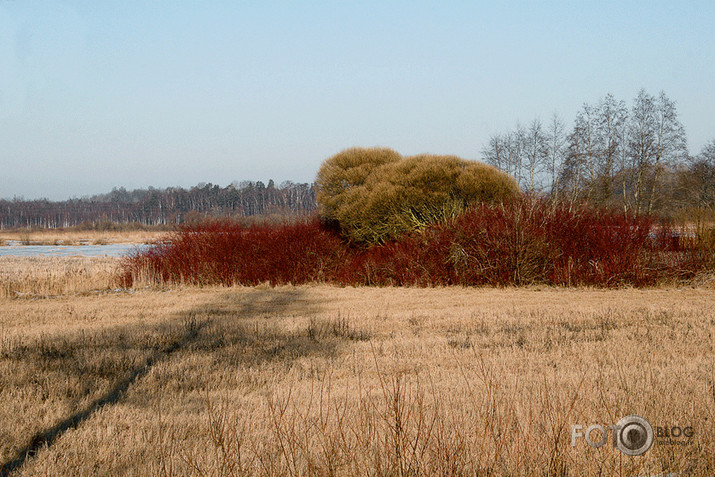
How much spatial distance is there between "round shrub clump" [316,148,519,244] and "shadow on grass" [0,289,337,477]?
7915 mm

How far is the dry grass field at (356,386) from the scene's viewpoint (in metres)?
3.32

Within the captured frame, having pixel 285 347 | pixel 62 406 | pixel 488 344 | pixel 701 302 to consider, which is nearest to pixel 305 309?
pixel 285 347

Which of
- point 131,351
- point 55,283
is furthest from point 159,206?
point 131,351

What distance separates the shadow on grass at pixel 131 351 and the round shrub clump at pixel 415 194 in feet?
26.0

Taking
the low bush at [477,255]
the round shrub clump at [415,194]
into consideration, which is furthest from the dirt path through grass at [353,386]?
the round shrub clump at [415,194]

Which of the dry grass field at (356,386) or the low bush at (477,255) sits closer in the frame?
the dry grass field at (356,386)

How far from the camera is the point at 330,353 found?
6500 mm

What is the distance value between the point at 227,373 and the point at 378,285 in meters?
9.16

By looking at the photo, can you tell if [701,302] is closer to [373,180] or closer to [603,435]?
[603,435]

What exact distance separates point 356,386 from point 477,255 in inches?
363

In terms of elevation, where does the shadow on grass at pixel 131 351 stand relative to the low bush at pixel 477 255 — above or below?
below

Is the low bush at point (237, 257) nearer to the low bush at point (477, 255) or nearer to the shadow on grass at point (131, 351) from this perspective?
the low bush at point (477, 255)

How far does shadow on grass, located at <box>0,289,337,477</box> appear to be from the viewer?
479 cm

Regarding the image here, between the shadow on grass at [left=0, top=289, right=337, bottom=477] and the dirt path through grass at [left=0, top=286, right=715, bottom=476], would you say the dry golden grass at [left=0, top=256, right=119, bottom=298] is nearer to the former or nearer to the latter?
→ the dirt path through grass at [left=0, top=286, right=715, bottom=476]
